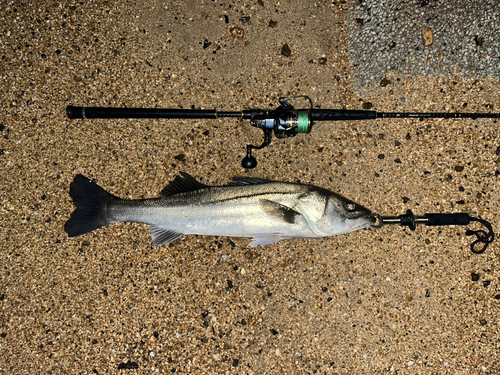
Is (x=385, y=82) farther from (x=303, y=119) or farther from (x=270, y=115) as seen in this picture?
(x=270, y=115)

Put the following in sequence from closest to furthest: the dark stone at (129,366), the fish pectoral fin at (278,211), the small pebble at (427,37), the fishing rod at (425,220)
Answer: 1. the fish pectoral fin at (278,211)
2. the fishing rod at (425,220)
3. the dark stone at (129,366)
4. the small pebble at (427,37)

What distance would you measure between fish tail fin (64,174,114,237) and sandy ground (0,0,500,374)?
17cm

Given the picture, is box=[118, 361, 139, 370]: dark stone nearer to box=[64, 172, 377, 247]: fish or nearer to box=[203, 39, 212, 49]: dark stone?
box=[64, 172, 377, 247]: fish

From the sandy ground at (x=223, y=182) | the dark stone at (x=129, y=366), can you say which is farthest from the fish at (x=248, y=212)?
the dark stone at (x=129, y=366)

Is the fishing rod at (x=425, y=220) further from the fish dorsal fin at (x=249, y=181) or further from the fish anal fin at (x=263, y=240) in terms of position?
the fish dorsal fin at (x=249, y=181)

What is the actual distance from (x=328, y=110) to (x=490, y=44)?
1766 millimetres

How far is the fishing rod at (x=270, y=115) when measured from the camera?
2.82 m

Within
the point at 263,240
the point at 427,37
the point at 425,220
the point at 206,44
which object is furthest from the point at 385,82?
the point at 263,240

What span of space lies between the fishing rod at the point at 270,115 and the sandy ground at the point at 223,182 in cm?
20

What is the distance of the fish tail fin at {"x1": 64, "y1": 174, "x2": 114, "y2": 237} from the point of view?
2945 millimetres

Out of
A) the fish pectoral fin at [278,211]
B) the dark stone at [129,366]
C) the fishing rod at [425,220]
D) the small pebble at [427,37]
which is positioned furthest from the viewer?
the small pebble at [427,37]

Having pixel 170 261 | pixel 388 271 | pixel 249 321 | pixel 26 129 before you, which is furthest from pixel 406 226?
pixel 26 129

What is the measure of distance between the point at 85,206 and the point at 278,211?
5.81ft

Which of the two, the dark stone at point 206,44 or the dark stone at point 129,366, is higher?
the dark stone at point 206,44
